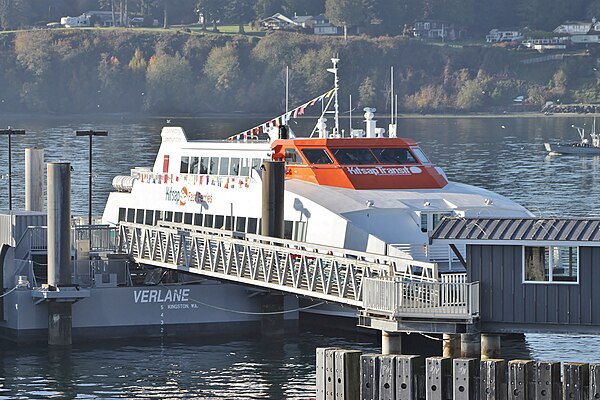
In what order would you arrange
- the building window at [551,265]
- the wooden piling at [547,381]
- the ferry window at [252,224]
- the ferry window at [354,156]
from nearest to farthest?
1. the wooden piling at [547,381]
2. the building window at [551,265]
3. the ferry window at [354,156]
4. the ferry window at [252,224]

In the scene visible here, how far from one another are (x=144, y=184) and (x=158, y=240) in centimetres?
799

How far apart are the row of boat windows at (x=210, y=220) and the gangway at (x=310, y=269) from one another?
1258mm

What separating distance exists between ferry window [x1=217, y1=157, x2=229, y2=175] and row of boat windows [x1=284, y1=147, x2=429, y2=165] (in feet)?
8.46

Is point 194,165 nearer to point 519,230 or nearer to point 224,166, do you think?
point 224,166

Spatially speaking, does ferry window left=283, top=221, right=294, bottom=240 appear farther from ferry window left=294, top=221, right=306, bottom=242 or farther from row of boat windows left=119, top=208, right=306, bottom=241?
ferry window left=294, top=221, right=306, bottom=242

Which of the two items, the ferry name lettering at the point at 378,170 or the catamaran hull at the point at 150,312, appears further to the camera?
the ferry name lettering at the point at 378,170

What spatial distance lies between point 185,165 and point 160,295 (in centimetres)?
883

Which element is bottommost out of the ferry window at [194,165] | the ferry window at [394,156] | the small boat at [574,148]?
the ferry window at [194,165]

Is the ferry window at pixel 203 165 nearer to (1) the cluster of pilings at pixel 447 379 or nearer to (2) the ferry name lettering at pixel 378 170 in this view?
(2) the ferry name lettering at pixel 378 170

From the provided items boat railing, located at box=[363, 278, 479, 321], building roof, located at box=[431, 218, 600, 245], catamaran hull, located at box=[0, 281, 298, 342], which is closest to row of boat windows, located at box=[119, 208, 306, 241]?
catamaran hull, located at box=[0, 281, 298, 342]

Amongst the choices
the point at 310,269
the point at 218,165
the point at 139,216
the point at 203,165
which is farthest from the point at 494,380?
the point at 139,216

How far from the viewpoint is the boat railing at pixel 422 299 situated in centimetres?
3581

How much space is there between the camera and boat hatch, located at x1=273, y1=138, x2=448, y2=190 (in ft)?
173

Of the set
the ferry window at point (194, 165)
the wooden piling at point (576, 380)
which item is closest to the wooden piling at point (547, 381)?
the wooden piling at point (576, 380)
